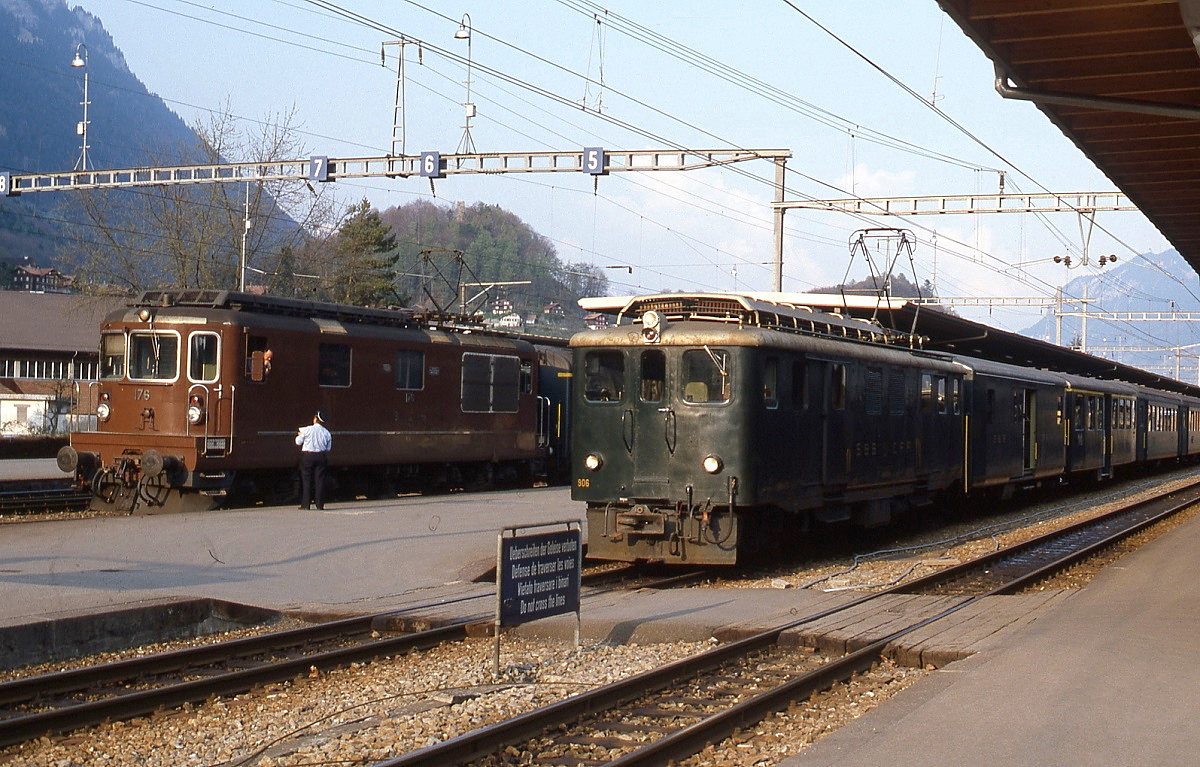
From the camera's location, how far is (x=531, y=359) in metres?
28.3

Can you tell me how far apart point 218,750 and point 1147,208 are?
1514cm

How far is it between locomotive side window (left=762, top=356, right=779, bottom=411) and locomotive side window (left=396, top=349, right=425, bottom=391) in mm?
10648

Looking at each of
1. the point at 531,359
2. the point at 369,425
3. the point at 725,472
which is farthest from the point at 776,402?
the point at 531,359

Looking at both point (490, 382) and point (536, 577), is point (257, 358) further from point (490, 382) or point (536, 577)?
point (536, 577)

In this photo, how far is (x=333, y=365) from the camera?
2227 centimetres

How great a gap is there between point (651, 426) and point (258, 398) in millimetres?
8527

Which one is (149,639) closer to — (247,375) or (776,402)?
(776,402)

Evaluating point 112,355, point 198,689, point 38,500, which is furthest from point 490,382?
point 198,689

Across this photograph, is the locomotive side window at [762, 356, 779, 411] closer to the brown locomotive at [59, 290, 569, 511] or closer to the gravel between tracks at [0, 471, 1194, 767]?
the gravel between tracks at [0, 471, 1194, 767]

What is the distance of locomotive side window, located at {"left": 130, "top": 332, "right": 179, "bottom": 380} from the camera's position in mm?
20375

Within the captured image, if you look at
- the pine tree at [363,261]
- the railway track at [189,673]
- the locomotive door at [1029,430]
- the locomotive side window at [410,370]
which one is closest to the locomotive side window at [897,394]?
the railway track at [189,673]

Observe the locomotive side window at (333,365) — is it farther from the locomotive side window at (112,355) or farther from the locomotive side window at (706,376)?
the locomotive side window at (706,376)

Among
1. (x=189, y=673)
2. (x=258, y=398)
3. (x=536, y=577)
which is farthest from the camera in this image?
(x=258, y=398)

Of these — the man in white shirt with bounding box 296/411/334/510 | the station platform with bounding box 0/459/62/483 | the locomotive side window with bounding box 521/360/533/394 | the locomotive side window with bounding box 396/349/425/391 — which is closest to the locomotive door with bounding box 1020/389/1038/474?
the locomotive side window with bounding box 521/360/533/394
